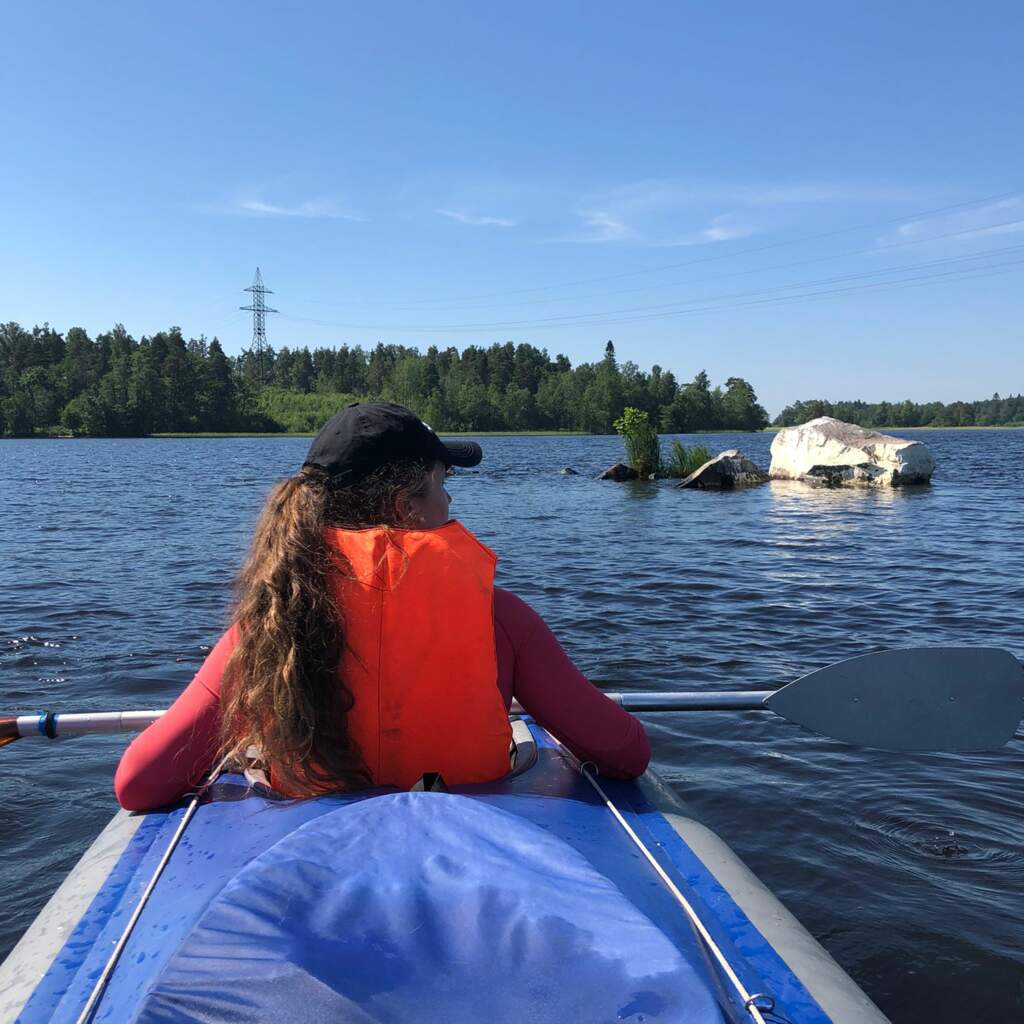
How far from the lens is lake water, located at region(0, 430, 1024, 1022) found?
3.74 metres

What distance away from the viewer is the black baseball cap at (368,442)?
232 centimetres

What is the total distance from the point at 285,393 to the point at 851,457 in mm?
122226

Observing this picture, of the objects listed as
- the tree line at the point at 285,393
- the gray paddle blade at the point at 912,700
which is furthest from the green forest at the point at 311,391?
the gray paddle blade at the point at 912,700

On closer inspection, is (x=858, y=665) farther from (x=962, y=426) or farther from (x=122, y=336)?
(x=962, y=426)

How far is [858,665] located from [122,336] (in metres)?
146

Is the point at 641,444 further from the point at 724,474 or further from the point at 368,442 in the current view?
the point at 368,442

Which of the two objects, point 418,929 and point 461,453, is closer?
point 418,929

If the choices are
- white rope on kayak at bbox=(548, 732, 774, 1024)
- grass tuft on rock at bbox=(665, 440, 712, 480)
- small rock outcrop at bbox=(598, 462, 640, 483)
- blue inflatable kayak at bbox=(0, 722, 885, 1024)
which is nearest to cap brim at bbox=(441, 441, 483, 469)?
blue inflatable kayak at bbox=(0, 722, 885, 1024)

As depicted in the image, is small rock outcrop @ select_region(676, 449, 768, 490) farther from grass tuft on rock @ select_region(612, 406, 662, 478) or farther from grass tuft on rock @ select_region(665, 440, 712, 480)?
grass tuft on rock @ select_region(612, 406, 662, 478)

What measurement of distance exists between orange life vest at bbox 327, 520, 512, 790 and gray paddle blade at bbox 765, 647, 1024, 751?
2001 millimetres

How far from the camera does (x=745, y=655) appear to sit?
7.56 meters

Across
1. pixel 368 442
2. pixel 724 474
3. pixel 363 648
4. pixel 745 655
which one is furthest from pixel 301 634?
pixel 724 474

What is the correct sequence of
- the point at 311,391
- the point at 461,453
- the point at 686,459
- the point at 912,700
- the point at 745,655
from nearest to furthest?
the point at 461,453 < the point at 912,700 < the point at 745,655 < the point at 686,459 < the point at 311,391

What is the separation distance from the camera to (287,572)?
2215mm
